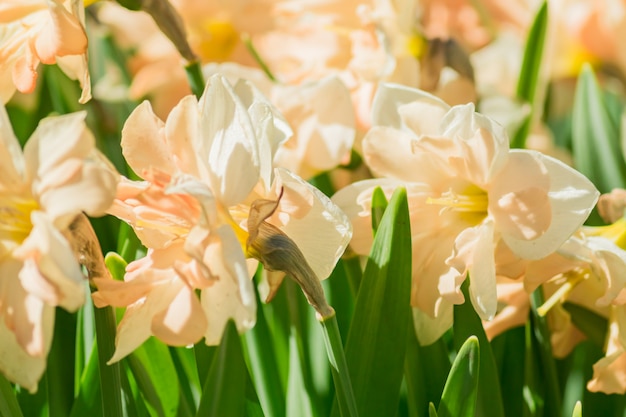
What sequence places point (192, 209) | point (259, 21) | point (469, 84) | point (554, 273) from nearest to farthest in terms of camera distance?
point (192, 209)
point (554, 273)
point (469, 84)
point (259, 21)

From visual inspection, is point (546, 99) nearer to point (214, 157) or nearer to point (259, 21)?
point (259, 21)

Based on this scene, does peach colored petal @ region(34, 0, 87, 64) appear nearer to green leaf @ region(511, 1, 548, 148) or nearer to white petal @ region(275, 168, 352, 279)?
white petal @ region(275, 168, 352, 279)

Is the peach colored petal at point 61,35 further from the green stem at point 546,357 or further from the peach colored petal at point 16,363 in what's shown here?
the green stem at point 546,357

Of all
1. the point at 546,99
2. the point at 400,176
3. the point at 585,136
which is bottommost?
the point at 546,99

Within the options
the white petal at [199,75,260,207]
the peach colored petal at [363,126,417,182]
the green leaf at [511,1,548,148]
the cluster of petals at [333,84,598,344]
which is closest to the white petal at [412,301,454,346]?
the cluster of petals at [333,84,598,344]

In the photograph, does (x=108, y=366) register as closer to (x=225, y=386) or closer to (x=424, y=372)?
(x=225, y=386)

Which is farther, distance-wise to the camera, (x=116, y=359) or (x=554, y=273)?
(x=554, y=273)

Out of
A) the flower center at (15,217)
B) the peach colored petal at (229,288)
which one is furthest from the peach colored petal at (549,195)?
the flower center at (15,217)

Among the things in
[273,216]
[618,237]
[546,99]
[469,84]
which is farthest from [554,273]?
[546,99]
